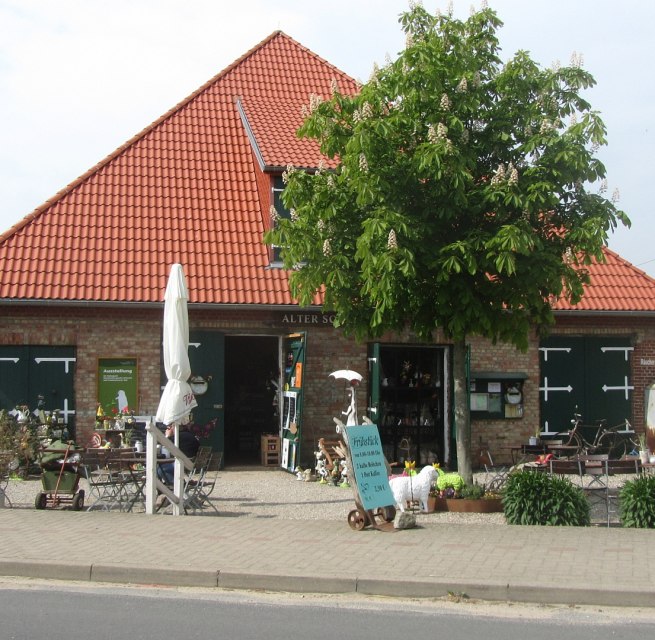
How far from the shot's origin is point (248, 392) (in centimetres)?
2161

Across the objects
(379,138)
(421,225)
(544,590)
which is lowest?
(544,590)

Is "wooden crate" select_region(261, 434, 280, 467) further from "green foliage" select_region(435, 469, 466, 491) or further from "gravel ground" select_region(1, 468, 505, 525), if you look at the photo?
"green foliage" select_region(435, 469, 466, 491)

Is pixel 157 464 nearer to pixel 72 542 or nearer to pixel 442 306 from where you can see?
pixel 72 542

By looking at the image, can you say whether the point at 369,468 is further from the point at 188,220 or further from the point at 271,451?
the point at 188,220

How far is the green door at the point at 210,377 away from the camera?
58.9 ft

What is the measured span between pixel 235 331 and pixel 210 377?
1.00 metres

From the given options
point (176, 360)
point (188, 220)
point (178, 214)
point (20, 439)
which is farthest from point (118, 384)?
point (176, 360)

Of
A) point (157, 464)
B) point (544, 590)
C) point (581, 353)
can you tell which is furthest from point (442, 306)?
point (581, 353)

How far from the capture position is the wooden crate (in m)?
18.4

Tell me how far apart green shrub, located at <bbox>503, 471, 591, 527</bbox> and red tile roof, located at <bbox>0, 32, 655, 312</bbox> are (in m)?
6.73

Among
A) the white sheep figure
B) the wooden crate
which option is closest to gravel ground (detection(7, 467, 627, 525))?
the white sheep figure

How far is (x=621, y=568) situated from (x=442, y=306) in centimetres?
481

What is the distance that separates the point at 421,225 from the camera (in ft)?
40.8

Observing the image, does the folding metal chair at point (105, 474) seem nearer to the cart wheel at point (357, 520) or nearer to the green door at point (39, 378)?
the cart wheel at point (357, 520)
